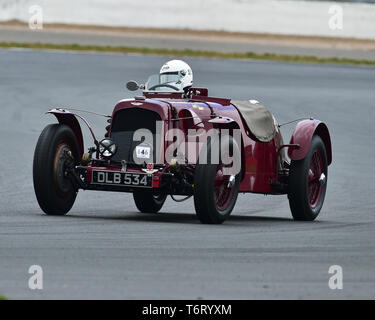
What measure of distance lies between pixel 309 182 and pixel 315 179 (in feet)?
0.32

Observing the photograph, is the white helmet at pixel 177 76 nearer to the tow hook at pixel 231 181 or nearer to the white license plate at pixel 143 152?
the white license plate at pixel 143 152

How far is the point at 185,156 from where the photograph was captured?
11938 millimetres

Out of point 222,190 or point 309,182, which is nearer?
point 222,190

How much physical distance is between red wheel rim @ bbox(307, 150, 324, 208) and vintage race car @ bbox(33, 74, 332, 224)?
1 cm

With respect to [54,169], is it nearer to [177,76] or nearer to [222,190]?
[222,190]

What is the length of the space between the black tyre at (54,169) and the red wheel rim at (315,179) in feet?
8.78

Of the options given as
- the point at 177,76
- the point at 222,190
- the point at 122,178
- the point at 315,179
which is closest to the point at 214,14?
the point at 177,76

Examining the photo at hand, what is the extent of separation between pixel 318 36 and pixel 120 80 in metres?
16.1

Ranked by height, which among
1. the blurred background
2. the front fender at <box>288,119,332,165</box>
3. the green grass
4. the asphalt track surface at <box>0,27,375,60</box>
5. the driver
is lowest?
the front fender at <box>288,119,332,165</box>

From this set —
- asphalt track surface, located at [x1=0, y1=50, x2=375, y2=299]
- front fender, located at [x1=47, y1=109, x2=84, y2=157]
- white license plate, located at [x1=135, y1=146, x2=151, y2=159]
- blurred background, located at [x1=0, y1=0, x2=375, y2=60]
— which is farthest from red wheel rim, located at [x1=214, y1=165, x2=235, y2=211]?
blurred background, located at [x1=0, y1=0, x2=375, y2=60]

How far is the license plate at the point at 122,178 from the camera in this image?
1141 centimetres

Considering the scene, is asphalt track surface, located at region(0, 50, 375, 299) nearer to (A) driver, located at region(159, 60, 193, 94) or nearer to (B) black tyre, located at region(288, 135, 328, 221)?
(B) black tyre, located at region(288, 135, 328, 221)

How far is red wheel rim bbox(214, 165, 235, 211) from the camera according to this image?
37.7ft

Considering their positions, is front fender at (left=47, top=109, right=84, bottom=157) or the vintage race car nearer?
the vintage race car
